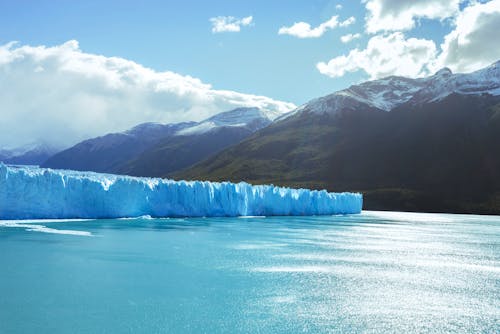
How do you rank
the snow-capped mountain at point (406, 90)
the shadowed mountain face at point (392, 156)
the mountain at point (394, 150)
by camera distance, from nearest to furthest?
1. the shadowed mountain face at point (392, 156)
2. the mountain at point (394, 150)
3. the snow-capped mountain at point (406, 90)

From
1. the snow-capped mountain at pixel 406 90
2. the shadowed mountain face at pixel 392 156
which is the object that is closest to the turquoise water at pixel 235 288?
the shadowed mountain face at pixel 392 156

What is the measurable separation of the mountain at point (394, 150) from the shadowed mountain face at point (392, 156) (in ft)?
0.69

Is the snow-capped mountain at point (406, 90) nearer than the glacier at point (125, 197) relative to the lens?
No

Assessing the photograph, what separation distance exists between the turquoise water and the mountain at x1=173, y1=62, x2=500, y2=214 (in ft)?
254

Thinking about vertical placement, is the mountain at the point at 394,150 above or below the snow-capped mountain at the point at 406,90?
below

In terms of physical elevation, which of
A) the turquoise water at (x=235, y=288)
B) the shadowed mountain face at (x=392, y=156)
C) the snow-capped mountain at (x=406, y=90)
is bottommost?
the turquoise water at (x=235, y=288)

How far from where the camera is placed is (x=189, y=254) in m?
17.0

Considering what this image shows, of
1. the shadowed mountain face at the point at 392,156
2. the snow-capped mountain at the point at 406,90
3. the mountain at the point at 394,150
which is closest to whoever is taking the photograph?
the shadowed mountain face at the point at 392,156

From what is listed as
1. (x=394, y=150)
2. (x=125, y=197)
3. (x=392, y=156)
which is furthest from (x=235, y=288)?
(x=394, y=150)

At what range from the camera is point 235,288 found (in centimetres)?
1167

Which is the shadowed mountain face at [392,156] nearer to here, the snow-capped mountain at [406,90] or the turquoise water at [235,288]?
the snow-capped mountain at [406,90]

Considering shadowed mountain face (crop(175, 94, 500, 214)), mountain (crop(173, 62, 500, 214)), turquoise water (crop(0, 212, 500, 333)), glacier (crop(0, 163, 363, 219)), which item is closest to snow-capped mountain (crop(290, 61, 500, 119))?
mountain (crop(173, 62, 500, 214))

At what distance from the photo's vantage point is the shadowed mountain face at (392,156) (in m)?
95.6

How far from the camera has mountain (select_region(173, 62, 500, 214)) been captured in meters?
96.9
